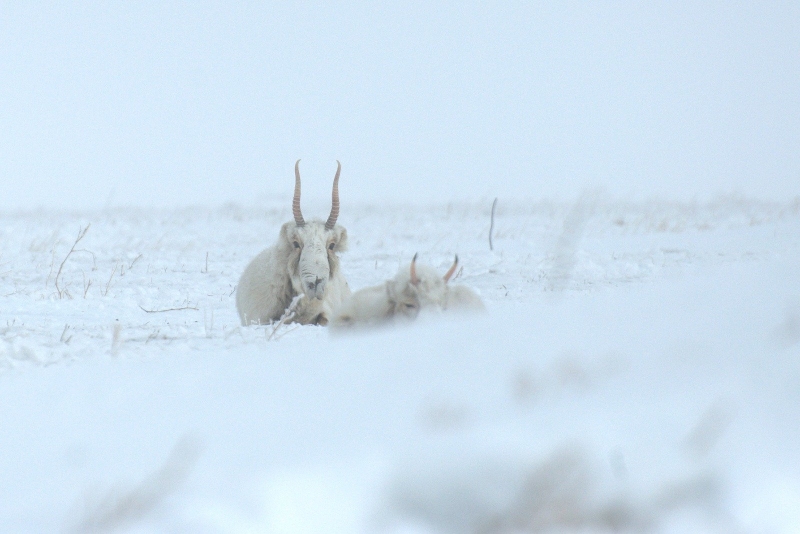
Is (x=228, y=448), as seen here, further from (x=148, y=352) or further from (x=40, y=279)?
(x=40, y=279)

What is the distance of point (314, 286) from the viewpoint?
726cm

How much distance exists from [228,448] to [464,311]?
2.72m

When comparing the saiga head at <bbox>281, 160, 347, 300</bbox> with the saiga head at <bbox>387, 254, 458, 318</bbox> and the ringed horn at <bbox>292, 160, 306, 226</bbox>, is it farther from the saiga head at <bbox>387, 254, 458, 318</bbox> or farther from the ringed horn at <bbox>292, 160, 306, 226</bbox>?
the saiga head at <bbox>387, 254, 458, 318</bbox>

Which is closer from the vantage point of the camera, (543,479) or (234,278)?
(543,479)

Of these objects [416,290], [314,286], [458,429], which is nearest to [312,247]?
[314,286]

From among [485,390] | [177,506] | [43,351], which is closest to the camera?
[177,506]

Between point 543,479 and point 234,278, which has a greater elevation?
point 543,479

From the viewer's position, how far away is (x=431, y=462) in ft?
6.81

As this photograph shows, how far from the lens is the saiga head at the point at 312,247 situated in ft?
24.0

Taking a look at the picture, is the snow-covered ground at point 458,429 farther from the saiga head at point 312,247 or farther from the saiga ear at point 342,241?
the saiga ear at point 342,241

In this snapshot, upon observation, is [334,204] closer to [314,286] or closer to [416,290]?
[314,286]

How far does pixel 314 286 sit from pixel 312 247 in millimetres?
436

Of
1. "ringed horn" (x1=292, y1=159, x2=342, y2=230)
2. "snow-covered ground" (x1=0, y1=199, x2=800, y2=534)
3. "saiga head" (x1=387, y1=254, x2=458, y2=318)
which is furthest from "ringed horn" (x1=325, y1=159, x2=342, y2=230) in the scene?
"snow-covered ground" (x1=0, y1=199, x2=800, y2=534)

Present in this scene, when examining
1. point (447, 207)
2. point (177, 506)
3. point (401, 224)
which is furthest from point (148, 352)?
point (447, 207)
